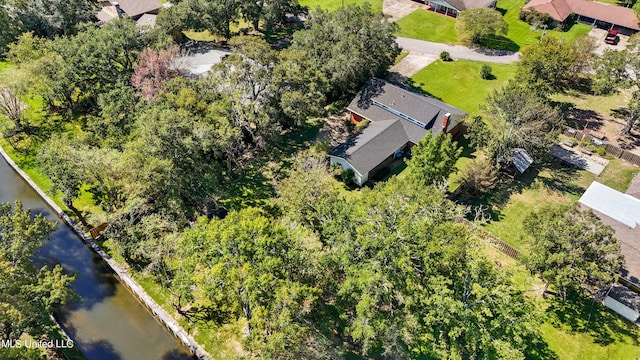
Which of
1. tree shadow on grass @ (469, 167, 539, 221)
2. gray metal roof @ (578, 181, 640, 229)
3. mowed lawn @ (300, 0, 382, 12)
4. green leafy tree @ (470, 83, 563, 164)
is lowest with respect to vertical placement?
tree shadow on grass @ (469, 167, 539, 221)

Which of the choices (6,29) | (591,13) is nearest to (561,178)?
(591,13)

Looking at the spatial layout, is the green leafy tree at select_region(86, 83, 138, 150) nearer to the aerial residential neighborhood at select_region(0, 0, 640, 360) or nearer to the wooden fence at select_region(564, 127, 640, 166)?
the aerial residential neighborhood at select_region(0, 0, 640, 360)

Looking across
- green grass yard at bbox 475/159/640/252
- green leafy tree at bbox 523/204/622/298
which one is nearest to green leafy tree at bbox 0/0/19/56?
green grass yard at bbox 475/159/640/252

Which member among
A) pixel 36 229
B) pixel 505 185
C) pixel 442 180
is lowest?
pixel 505 185

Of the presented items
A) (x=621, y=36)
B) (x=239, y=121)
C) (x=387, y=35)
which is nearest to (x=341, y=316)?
(x=239, y=121)

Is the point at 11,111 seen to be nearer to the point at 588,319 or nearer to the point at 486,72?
the point at 486,72

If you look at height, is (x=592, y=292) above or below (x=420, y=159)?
below

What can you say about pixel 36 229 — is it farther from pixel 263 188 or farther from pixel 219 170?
pixel 263 188
